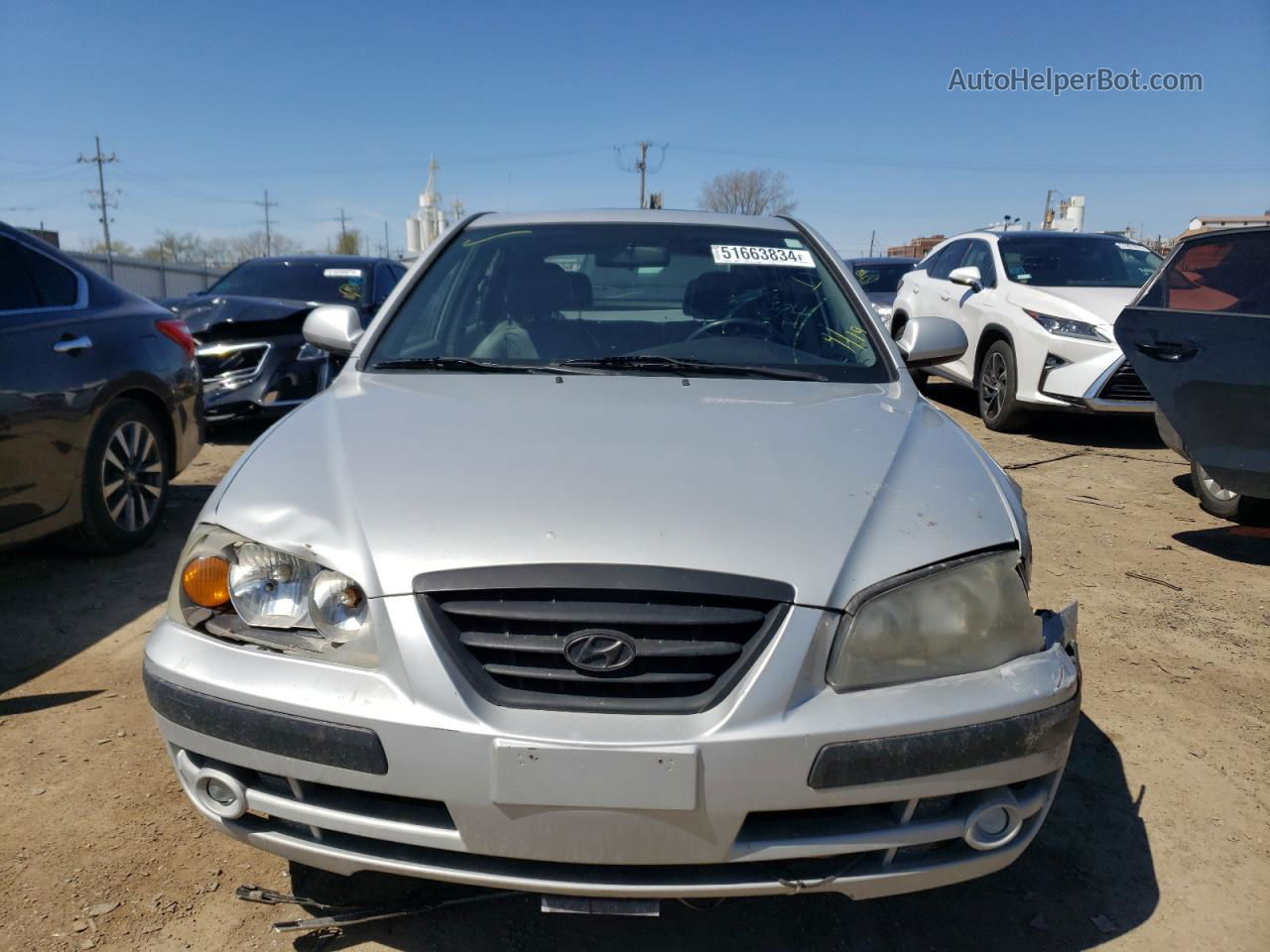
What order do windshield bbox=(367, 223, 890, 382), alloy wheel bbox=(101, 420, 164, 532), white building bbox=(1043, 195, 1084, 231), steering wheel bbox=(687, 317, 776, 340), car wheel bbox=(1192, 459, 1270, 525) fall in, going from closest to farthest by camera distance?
windshield bbox=(367, 223, 890, 382) < steering wheel bbox=(687, 317, 776, 340) < alloy wheel bbox=(101, 420, 164, 532) < car wheel bbox=(1192, 459, 1270, 525) < white building bbox=(1043, 195, 1084, 231)

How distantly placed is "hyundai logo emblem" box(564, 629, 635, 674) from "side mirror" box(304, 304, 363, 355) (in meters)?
1.74

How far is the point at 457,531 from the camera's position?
5.29 ft

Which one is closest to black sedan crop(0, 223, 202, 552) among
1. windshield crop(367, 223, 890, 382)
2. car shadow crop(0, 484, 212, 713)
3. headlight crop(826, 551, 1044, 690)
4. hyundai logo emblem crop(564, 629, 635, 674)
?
car shadow crop(0, 484, 212, 713)

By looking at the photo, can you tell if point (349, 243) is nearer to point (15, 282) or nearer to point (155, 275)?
point (155, 275)

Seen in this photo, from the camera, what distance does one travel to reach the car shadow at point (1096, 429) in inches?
285

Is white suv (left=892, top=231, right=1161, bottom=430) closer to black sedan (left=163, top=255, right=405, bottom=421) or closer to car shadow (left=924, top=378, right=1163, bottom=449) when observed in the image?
car shadow (left=924, top=378, right=1163, bottom=449)

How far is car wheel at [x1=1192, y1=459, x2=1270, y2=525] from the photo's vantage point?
4863 mm

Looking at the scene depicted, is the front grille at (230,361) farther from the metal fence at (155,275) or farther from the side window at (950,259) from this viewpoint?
the metal fence at (155,275)

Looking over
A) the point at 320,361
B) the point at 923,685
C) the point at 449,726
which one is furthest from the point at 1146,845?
the point at 320,361

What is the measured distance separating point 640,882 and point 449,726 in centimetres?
42

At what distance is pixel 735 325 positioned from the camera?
2.79 m

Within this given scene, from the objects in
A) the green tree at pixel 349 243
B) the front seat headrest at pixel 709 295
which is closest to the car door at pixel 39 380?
the front seat headrest at pixel 709 295

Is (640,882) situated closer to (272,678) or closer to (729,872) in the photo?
(729,872)

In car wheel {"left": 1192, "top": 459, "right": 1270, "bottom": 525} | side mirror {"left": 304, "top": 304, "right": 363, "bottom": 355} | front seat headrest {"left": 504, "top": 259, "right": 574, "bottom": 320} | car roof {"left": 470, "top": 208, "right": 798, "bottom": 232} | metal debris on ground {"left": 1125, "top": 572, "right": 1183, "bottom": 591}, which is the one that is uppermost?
car roof {"left": 470, "top": 208, "right": 798, "bottom": 232}
